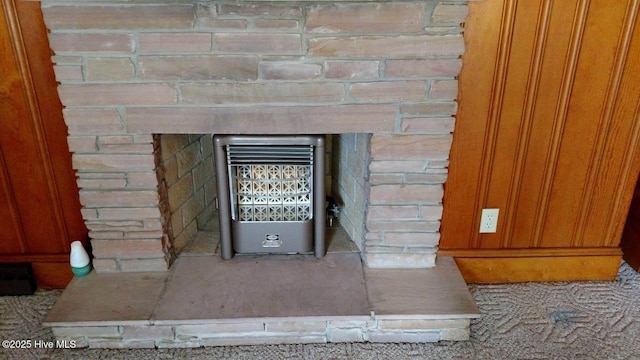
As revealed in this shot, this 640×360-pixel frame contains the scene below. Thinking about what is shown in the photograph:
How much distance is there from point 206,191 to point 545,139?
1445mm

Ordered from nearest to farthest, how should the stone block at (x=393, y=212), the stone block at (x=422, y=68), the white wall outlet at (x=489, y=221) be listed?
the stone block at (x=422, y=68)
the stone block at (x=393, y=212)
the white wall outlet at (x=489, y=221)

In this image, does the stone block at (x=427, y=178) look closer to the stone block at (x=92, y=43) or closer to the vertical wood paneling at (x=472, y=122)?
the vertical wood paneling at (x=472, y=122)

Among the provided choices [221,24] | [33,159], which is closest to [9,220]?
[33,159]

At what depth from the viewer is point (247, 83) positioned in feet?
5.19

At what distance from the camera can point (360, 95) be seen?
5.30 ft

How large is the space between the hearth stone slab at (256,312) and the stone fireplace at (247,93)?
0.47ft

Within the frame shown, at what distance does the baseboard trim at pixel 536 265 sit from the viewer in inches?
78.3

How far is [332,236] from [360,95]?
713mm

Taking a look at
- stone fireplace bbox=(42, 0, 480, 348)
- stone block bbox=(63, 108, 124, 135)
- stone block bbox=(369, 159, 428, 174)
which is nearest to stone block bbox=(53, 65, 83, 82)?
stone fireplace bbox=(42, 0, 480, 348)

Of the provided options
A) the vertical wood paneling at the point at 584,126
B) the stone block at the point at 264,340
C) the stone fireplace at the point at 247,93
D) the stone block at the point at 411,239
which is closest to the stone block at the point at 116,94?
the stone fireplace at the point at 247,93

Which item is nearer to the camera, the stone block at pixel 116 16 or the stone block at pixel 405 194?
the stone block at pixel 116 16

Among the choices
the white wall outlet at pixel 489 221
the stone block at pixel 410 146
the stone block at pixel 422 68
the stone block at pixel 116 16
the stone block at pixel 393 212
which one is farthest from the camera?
the white wall outlet at pixel 489 221

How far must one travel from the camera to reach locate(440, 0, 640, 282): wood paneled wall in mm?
1652

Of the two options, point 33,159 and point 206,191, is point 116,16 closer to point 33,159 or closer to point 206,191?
point 33,159
